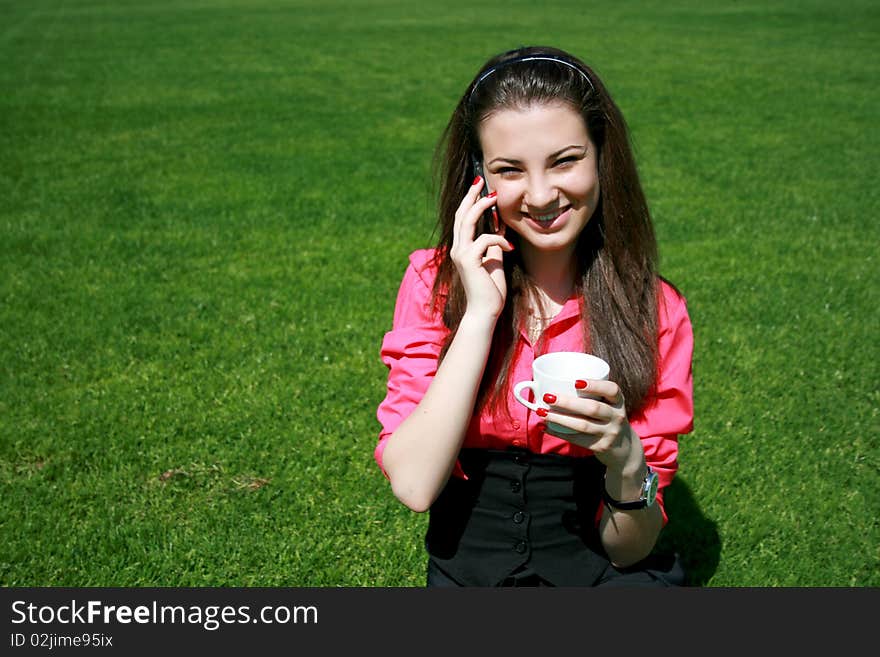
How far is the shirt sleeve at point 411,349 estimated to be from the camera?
8.91ft

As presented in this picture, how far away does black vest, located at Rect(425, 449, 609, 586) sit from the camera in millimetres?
2795

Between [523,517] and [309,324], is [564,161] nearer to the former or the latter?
[523,517]

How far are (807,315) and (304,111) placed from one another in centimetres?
930

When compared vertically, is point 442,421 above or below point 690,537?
above

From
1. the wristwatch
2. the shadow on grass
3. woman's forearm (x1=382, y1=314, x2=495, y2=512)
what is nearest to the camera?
woman's forearm (x1=382, y1=314, x2=495, y2=512)

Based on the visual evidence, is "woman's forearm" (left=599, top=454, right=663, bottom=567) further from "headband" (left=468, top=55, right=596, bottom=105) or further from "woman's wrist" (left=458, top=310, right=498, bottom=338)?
"headband" (left=468, top=55, right=596, bottom=105)

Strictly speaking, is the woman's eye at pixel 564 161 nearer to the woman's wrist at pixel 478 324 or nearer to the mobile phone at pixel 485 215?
the mobile phone at pixel 485 215

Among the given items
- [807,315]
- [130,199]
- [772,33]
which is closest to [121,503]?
[807,315]

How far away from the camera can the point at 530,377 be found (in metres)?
2.74

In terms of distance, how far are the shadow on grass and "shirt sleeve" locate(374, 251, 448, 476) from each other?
175 cm

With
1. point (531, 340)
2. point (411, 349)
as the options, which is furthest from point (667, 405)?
point (411, 349)

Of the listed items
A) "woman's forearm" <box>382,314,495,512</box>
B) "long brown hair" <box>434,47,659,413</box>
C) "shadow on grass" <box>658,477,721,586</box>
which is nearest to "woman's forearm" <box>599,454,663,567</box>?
"long brown hair" <box>434,47,659,413</box>

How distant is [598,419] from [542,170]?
73 centimetres

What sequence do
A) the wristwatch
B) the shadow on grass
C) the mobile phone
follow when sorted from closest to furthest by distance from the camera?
the wristwatch → the mobile phone → the shadow on grass
